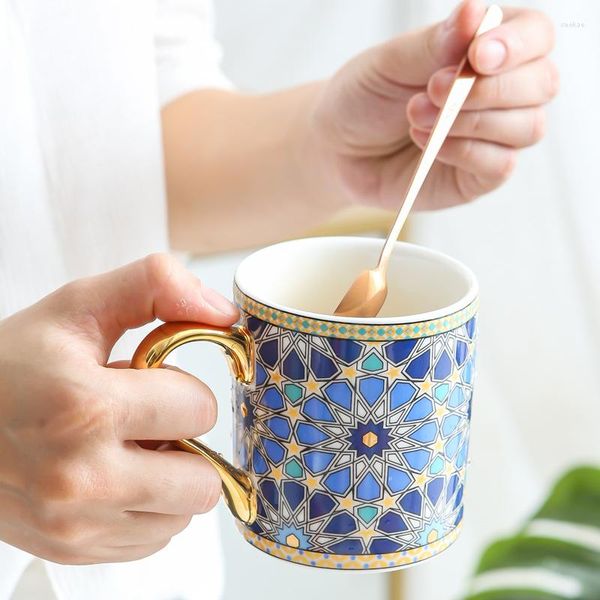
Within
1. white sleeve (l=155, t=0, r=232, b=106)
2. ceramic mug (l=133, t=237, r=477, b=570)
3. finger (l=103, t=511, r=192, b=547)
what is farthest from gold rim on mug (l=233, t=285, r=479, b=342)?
white sleeve (l=155, t=0, r=232, b=106)

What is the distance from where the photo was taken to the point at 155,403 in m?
0.46

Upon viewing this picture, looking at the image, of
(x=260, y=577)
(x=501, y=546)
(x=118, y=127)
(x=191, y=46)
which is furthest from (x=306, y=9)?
(x=260, y=577)

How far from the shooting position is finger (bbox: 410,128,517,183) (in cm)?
70

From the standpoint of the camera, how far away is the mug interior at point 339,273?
54cm

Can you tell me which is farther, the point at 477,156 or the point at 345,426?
the point at 477,156

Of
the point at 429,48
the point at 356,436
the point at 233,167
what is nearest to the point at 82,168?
the point at 233,167

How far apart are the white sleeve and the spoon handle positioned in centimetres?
35

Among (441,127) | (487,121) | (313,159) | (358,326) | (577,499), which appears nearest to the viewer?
(358,326)

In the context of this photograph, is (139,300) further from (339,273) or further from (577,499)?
(577,499)

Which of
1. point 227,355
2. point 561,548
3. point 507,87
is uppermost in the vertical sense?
point 507,87

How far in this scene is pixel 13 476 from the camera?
0.47 m

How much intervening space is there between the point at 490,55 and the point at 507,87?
0.14 ft

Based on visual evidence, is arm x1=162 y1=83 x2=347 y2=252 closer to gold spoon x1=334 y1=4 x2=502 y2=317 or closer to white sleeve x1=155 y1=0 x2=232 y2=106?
white sleeve x1=155 y1=0 x2=232 y2=106

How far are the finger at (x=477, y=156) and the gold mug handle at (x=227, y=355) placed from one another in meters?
0.29
